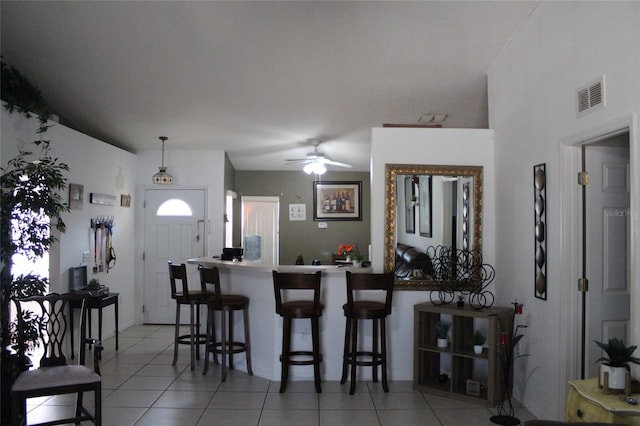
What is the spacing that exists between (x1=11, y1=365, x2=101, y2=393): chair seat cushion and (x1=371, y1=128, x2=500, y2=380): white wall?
2.45 meters

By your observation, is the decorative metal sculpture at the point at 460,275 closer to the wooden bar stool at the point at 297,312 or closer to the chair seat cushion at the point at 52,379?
the wooden bar stool at the point at 297,312

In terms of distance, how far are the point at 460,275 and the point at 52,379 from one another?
10.3 feet

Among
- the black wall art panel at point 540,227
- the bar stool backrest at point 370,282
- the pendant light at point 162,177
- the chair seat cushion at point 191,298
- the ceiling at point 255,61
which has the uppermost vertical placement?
the ceiling at point 255,61

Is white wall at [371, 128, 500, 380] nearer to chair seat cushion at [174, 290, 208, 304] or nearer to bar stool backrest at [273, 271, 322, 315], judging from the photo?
bar stool backrest at [273, 271, 322, 315]

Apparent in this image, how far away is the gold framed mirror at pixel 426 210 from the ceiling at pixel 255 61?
3.19 ft

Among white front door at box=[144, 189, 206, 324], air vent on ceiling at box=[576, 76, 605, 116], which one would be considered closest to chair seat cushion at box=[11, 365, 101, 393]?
air vent on ceiling at box=[576, 76, 605, 116]

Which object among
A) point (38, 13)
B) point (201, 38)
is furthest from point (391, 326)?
point (38, 13)

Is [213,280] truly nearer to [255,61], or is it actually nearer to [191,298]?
[191,298]

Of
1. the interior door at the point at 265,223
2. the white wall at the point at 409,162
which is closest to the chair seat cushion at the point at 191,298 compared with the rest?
the white wall at the point at 409,162

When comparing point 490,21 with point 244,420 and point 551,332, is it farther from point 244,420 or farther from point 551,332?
point 244,420

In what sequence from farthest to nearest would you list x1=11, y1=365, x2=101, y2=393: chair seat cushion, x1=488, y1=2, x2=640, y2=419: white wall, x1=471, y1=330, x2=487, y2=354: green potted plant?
x1=471, y1=330, x2=487, y2=354: green potted plant < x1=11, y1=365, x2=101, y2=393: chair seat cushion < x1=488, y1=2, x2=640, y2=419: white wall

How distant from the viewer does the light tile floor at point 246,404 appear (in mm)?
3539

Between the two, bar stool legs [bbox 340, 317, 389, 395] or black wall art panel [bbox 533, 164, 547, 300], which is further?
bar stool legs [bbox 340, 317, 389, 395]

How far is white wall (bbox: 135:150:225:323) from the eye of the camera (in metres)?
6.98
